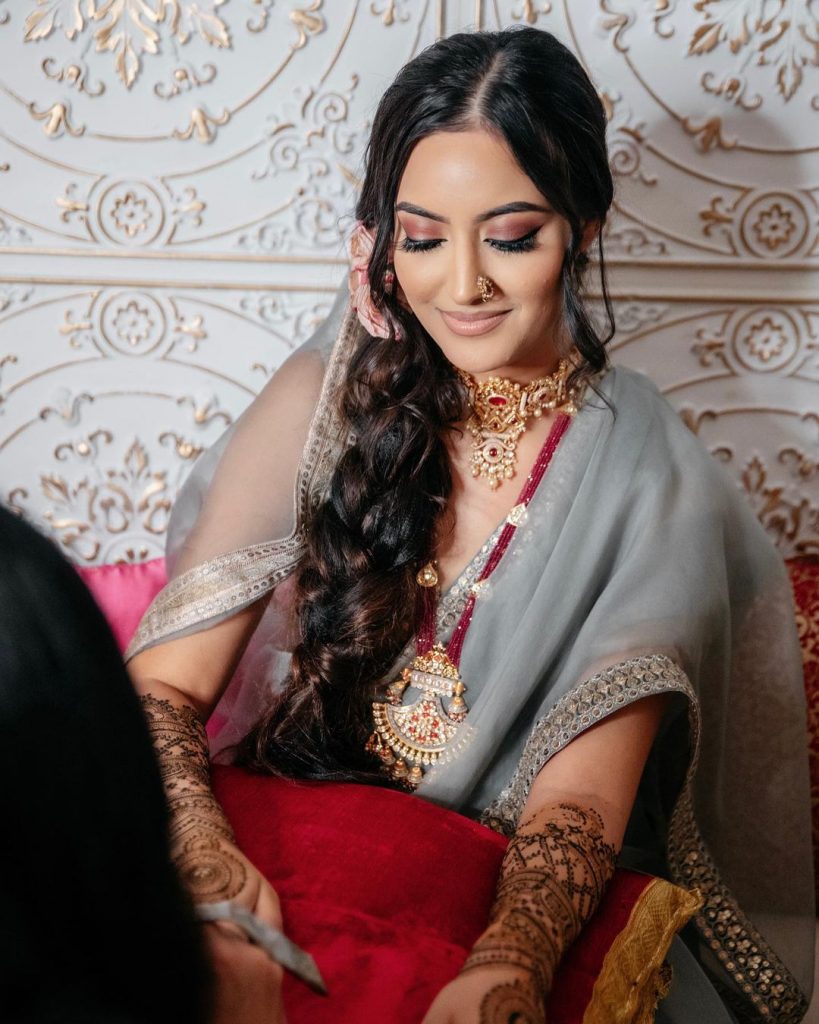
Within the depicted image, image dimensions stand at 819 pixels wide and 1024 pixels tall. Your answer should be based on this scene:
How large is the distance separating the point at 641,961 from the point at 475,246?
31.3 inches

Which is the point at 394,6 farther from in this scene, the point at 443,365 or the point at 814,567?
the point at 814,567

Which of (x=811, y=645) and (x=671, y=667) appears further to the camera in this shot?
(x=811, y=645)

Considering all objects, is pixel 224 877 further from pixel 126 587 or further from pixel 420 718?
pixel 126 587

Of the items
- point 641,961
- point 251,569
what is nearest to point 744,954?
point 641,961

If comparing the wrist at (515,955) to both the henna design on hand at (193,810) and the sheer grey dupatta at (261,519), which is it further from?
the sheer grey dupatta at (261,519)

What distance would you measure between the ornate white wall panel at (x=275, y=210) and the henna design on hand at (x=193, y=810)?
0.83 m

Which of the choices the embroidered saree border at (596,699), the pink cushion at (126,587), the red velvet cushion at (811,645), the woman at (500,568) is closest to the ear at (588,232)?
the woman at (500,568)

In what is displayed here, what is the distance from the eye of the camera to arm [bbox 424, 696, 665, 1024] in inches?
35.7

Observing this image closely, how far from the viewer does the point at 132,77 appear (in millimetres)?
1803

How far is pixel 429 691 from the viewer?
135 cm

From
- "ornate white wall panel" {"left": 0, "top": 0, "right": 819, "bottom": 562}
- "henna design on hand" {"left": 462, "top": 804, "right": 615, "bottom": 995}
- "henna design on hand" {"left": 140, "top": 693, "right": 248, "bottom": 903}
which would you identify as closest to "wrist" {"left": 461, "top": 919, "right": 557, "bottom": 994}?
"henna design on hand" {"left": 462, "top": 804, "right": 615, "bottom": 995}

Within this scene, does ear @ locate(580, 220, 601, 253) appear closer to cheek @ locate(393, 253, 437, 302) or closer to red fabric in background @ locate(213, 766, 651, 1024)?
cheek @ locate(393, 253, 437, 302)

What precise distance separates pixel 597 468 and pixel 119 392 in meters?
0.99

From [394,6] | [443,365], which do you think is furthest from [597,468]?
[394,6]
